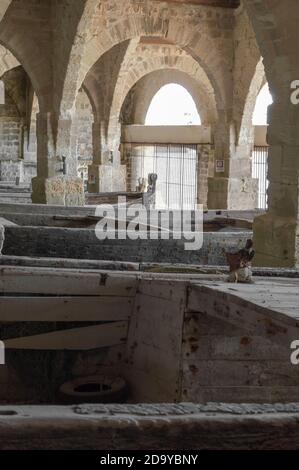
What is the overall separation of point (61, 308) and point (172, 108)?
18000 millimetres

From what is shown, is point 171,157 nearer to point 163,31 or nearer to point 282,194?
point 163,31

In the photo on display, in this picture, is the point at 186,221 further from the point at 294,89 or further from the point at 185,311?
the point at 185,311

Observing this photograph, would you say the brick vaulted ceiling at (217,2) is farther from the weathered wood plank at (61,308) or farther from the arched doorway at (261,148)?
the weathered wood plank at (61,308)

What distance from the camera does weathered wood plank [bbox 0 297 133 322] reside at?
3828 millimetres

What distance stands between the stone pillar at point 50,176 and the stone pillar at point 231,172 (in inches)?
112

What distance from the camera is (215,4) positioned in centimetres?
1274

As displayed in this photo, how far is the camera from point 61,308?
3861 millimetres

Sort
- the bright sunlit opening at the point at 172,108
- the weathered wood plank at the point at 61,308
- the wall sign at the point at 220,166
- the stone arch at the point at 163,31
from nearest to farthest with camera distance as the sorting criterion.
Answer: the weathered wood plank at the point at 61,308 < the stone arch at the point at 163,31 < the wall sign at the point at 220,166 < the bright sunlit opening at the point at 172,108

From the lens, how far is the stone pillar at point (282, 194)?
19.5 feet

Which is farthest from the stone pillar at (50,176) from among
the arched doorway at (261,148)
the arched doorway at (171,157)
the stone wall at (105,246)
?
the arched doorway at (171,157)

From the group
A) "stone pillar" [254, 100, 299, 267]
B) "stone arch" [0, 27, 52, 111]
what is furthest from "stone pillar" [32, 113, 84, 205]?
"stone pillar" [254, 100, 299, 267]

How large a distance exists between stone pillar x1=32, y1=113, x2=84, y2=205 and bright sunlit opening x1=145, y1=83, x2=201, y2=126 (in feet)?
27.5
